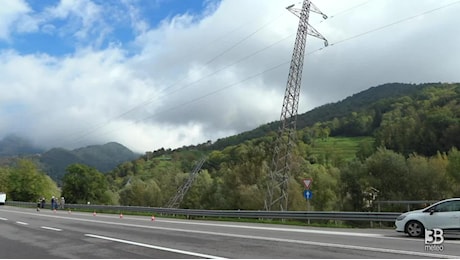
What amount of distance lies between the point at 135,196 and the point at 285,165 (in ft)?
182

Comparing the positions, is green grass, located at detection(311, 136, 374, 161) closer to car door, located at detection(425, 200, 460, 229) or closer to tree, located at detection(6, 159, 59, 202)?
tree, located at detection(6, 159, 59, 202)

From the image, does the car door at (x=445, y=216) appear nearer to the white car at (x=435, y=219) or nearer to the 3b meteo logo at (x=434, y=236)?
the white car at (x=435, y=219)

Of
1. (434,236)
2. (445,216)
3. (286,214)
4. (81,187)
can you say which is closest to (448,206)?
(445,216)

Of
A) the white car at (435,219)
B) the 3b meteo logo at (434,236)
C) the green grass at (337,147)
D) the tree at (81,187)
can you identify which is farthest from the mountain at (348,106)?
the 3b meteo logo at (434,236)

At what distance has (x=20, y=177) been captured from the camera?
106 metres

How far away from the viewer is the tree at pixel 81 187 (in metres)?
89.5

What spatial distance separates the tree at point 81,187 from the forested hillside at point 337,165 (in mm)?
199

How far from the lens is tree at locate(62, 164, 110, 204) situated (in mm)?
89500

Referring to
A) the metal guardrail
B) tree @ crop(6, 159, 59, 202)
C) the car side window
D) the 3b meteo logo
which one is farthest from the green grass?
the 3b meteo logo

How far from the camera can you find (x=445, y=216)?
15.6 metres

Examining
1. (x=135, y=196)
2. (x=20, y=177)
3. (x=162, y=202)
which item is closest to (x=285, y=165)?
(x=162, y=202)

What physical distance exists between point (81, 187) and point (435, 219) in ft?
274

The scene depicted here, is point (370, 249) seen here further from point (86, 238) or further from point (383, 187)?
point (383, 187)

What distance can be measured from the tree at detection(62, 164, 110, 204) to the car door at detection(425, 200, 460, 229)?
80.5 meters
